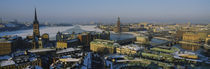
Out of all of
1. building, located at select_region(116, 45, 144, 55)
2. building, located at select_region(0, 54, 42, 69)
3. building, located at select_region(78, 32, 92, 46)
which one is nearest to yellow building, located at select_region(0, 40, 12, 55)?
building, located at select_region(0, 54, 42, 69)

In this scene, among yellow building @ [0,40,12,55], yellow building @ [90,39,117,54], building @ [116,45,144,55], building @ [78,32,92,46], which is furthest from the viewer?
building @ [78,32,92,46]

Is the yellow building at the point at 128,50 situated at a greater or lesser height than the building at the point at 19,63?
lesser

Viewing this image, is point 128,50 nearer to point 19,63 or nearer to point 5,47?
point 19,63

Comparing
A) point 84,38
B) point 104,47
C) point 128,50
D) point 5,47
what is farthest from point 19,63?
point 84,38

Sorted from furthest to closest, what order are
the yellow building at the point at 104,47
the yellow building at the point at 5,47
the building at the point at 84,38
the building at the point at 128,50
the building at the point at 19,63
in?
1. the building at the point at 84,38
2. the yellow building at the point at 104,47
3. the building at the point at 128,50
4. the yellow building at the point at 5,47
5. the building at the point at 19,63

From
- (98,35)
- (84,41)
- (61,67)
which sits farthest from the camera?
(98,35)

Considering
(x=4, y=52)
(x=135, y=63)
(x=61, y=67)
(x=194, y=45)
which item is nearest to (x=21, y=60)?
(x=61, y=67)

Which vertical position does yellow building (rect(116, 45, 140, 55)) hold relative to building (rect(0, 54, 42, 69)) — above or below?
below

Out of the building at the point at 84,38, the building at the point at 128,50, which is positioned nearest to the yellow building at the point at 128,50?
the building at the point at 128,50

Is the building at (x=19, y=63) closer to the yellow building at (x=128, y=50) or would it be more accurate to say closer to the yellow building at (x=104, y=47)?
the yellow building at (x=104, y=47)

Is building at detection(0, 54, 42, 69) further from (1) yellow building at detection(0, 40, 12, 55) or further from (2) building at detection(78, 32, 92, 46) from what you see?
(2) building at detection(78, 32, 92, 46)

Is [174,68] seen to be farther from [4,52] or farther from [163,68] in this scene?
[4,52]
